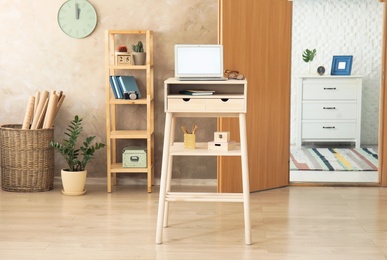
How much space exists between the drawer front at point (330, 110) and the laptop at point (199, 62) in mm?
4377

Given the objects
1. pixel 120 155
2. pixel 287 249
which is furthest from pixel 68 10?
pixel 287 249

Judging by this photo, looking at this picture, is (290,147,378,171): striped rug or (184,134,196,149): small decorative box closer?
(184,134,196,149): small decorative box

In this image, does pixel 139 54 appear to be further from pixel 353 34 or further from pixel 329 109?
pixel 353 34

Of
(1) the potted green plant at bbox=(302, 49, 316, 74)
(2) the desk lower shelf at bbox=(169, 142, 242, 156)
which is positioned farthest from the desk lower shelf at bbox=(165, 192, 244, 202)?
(1) the potted green plant at bbox=(302, 49, 316, 74)

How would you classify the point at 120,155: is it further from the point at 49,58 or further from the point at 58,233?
the point at 58,233

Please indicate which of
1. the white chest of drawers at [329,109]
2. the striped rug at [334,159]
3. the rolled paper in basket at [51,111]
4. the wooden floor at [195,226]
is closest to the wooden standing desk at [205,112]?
the wooden floor at [195,226]

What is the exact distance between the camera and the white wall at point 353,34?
29.8ft

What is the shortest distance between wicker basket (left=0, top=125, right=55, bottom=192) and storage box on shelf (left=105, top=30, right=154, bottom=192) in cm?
55

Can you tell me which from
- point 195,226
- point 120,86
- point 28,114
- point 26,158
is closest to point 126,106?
point 120,86

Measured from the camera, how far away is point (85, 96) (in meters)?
6.34

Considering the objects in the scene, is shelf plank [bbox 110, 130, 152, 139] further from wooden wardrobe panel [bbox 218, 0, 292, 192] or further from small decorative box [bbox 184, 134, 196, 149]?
small decorative box [bbox 184, 134, 196, 149]

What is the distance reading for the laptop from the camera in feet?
14.9

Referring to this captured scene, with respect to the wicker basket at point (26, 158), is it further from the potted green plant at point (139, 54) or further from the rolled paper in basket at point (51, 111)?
the potted green plant at point (139, 54)

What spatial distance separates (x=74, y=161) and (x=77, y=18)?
51.4 inches
